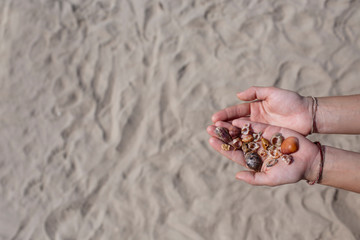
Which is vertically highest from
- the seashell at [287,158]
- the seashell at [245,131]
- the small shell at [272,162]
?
the seashell at [245,131]

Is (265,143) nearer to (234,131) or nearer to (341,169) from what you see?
(234,131)

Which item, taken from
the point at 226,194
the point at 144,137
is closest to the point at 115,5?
the point at 144,137

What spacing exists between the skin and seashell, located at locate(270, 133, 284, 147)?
5 centimetres

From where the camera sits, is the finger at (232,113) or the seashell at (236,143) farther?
the finger at (232,113)

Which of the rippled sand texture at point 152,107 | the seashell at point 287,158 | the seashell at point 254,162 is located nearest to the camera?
the seashell at point 287,158

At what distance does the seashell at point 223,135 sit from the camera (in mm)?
2498

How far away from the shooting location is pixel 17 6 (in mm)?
3830

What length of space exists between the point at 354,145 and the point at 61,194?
2673 millimetres

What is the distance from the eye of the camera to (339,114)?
2422 millimetres

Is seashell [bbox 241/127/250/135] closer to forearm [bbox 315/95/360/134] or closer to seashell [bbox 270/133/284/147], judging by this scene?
seashell [bbox 270/133/284/147]

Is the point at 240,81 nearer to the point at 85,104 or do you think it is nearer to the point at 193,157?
the point at 193,157

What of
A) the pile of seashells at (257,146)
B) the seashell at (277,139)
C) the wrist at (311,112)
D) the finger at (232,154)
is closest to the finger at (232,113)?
the pile of seashells at (257,146)

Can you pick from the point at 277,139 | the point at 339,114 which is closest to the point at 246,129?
the point at 277,139

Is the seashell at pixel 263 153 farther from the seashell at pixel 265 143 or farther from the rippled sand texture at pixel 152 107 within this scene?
the rippled sand texture at pixel 152 107
